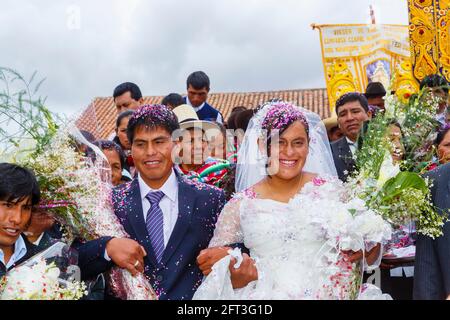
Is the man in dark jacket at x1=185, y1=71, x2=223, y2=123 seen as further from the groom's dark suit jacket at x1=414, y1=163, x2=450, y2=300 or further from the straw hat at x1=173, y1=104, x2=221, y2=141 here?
the groom's dark suit jacket at x1=414, y1=163, x2=450, y2=300

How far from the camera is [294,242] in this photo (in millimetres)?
3865

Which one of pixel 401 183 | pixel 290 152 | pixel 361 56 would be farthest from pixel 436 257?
pixel 361 56

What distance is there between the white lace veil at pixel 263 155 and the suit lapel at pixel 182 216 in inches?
20.2

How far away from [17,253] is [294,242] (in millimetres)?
1671

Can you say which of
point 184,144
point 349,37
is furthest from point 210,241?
point 349,37

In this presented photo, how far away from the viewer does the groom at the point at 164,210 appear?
3791 millimetres

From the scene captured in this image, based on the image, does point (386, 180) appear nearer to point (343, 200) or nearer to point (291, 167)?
point (343, 200)

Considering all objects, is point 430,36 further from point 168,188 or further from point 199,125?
point 168,188

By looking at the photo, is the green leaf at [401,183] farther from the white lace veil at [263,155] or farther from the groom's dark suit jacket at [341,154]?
the groom's dark suit jacket at [341,154]

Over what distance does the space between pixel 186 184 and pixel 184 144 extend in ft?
5.63

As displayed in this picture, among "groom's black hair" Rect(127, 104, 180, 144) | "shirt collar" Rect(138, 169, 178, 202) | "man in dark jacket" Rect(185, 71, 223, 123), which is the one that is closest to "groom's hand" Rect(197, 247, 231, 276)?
"shirt collar" Rect(138, 169, 178, 202)

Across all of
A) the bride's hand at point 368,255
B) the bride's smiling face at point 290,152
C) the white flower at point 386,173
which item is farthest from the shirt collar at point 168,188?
the white flower at point 386,173

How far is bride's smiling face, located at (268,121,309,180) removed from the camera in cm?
397
